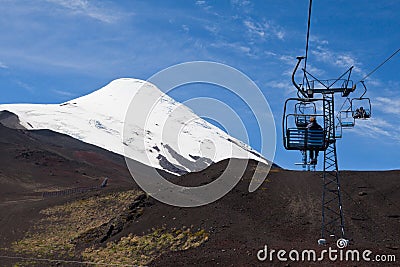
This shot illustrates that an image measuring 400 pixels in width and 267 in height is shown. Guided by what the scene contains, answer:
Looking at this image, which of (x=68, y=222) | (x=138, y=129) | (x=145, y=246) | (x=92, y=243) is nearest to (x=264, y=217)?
(x=145, y=246)

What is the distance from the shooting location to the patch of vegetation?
79.3 feet

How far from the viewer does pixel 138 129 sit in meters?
130

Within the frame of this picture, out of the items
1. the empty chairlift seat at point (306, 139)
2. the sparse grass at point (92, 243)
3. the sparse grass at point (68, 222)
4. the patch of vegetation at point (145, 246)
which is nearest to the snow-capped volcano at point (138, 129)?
the sparse grass at point (68, 222)

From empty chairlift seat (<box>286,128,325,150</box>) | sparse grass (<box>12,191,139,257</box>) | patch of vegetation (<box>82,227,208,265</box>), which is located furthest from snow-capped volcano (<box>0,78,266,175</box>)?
empty chairlift seat (<box>286,128,325,150</box>)

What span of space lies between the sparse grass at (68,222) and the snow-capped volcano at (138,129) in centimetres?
6027

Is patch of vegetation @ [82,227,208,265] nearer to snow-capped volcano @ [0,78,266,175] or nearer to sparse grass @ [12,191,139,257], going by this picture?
sparse grass @ [12,191,139,257]

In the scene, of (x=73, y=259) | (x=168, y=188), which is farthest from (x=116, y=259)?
(x=168, y=188)

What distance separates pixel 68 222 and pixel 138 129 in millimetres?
95987

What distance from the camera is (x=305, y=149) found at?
17375mm

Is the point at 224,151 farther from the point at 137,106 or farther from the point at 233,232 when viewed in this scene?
the point at 233,232

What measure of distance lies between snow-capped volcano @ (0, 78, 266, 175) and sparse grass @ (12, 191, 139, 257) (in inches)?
2373

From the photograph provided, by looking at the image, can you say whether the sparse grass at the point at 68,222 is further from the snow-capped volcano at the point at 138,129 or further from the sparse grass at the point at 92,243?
the snow-capped volcano at the point at 138,129

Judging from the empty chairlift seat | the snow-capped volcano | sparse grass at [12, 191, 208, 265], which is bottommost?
sparse grass at [12, 191, 208, 265]

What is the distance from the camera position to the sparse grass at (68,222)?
28.9 metres
